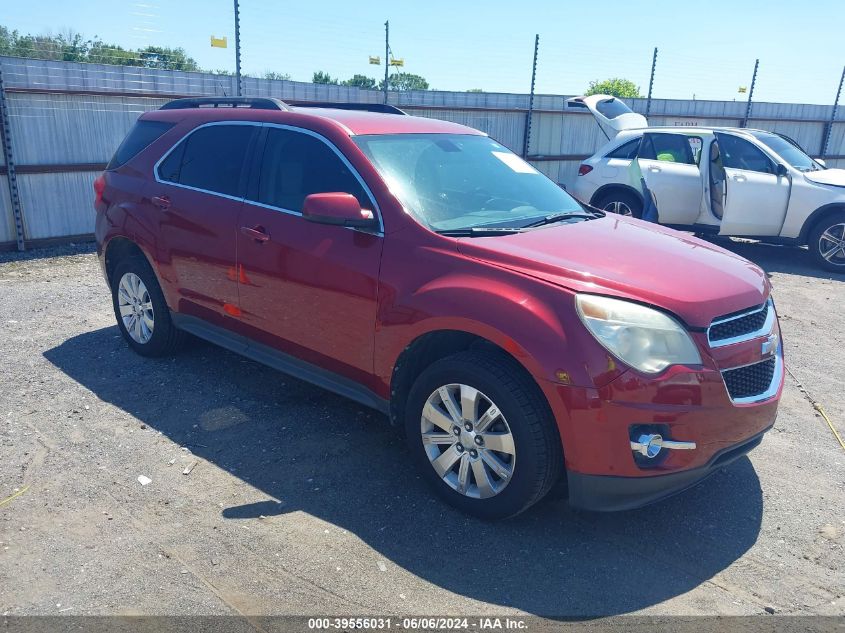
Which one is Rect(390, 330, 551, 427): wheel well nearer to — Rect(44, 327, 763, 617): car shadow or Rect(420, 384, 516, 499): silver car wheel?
Rect(420, 384, 516, 499): silver car wheel

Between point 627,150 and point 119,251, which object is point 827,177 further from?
point 119,251

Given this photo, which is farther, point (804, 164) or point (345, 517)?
point (804, 164)

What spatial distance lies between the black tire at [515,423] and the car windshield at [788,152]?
823 cm

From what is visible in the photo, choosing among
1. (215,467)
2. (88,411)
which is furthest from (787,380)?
(88,411)

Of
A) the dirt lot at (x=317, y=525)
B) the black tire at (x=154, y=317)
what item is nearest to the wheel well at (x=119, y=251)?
the black tire at (x=154, y=317)

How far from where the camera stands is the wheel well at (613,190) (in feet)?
33.4

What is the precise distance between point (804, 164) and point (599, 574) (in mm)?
8793

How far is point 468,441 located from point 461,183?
1.61m

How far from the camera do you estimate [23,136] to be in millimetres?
8719

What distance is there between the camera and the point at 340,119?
13.9 feet

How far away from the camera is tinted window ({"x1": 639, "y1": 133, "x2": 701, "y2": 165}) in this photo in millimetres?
10055

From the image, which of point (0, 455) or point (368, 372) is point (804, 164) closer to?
point (368, 372)

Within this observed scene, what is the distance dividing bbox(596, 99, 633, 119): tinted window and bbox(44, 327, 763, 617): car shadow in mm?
8388

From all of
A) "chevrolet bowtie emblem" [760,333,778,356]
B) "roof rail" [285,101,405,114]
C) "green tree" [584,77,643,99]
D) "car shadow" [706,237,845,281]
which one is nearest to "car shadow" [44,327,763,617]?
"chevrolet bowtie emblem" [760,333,778,356]
